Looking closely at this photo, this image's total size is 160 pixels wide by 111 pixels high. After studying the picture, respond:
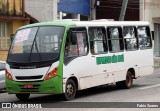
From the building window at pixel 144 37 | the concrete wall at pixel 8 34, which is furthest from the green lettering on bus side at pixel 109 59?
the concrete wall at pixel 8 34

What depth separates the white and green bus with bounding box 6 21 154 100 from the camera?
14.4m

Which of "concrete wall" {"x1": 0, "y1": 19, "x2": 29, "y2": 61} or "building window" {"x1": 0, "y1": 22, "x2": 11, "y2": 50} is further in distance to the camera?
"building window" {"x1": 0, "y1": 22, "x2": 11, "y2": 50}

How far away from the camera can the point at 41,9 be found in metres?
34.5

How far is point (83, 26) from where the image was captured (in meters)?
16.0

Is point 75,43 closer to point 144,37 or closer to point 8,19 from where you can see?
point 144,37

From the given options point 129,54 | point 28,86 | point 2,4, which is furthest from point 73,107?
point 2,4

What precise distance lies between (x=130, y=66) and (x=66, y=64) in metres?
4.62

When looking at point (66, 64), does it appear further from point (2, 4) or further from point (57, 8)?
point (57, 8)

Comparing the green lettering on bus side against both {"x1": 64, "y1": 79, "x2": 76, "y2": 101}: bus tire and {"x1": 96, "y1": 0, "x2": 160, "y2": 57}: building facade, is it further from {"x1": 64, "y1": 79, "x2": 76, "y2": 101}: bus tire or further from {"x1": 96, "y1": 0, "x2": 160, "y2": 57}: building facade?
{"x1": 96, "y1": 0, "x2": 160, "y2": 57}: building facade

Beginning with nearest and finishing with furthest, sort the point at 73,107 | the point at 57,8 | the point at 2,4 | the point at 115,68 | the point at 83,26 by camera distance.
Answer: the point at 73,107 → the point at 83,26 → the point at 115,68 → the point at 2,4 → the point at 57,8

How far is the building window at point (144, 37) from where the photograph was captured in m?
19.7

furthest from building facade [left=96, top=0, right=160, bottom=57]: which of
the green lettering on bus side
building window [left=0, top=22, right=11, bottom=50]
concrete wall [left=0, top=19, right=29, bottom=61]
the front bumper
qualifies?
the front bumper

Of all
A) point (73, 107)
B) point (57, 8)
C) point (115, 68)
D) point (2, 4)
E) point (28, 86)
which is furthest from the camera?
point (57, 8)

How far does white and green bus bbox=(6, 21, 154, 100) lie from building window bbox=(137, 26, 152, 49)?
74.8 inches
